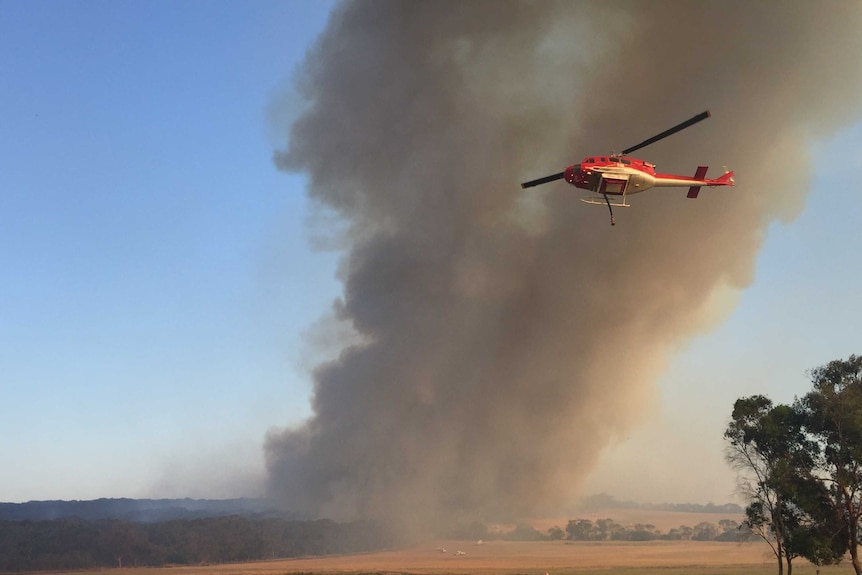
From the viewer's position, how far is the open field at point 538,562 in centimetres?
9825

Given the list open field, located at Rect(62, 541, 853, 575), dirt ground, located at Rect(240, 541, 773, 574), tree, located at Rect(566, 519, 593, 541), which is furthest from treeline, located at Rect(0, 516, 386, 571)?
tree, located at Rect(566, 519, 593, 541)

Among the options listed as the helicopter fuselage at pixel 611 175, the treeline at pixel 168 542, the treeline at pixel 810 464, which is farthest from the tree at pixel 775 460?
the treeline at pixel 168 542

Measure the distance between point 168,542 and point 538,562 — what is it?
90.4 metres

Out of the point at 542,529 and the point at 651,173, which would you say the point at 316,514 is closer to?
the point at 542,529

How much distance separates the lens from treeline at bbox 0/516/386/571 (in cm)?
14775

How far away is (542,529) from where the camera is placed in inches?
7746

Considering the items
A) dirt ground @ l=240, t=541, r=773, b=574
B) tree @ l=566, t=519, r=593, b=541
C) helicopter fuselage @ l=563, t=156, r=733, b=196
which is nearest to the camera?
helicopter fuselage @ l=563, t=156, r=733, b=196

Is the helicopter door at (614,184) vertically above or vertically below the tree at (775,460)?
above

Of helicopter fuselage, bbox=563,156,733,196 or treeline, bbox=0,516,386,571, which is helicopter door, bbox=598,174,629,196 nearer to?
helicopter fuselage, bbox=563,156,733,196

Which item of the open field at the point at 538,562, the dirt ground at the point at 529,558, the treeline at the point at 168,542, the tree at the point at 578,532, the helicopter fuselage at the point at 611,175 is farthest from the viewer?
the tree at the point at 578,532

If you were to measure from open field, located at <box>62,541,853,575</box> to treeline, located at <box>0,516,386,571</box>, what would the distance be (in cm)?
1116

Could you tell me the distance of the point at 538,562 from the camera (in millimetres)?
120188

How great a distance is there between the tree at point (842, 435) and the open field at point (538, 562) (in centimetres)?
2546

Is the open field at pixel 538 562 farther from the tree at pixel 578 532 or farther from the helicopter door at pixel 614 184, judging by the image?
the helicopter door at pixel 614 184
